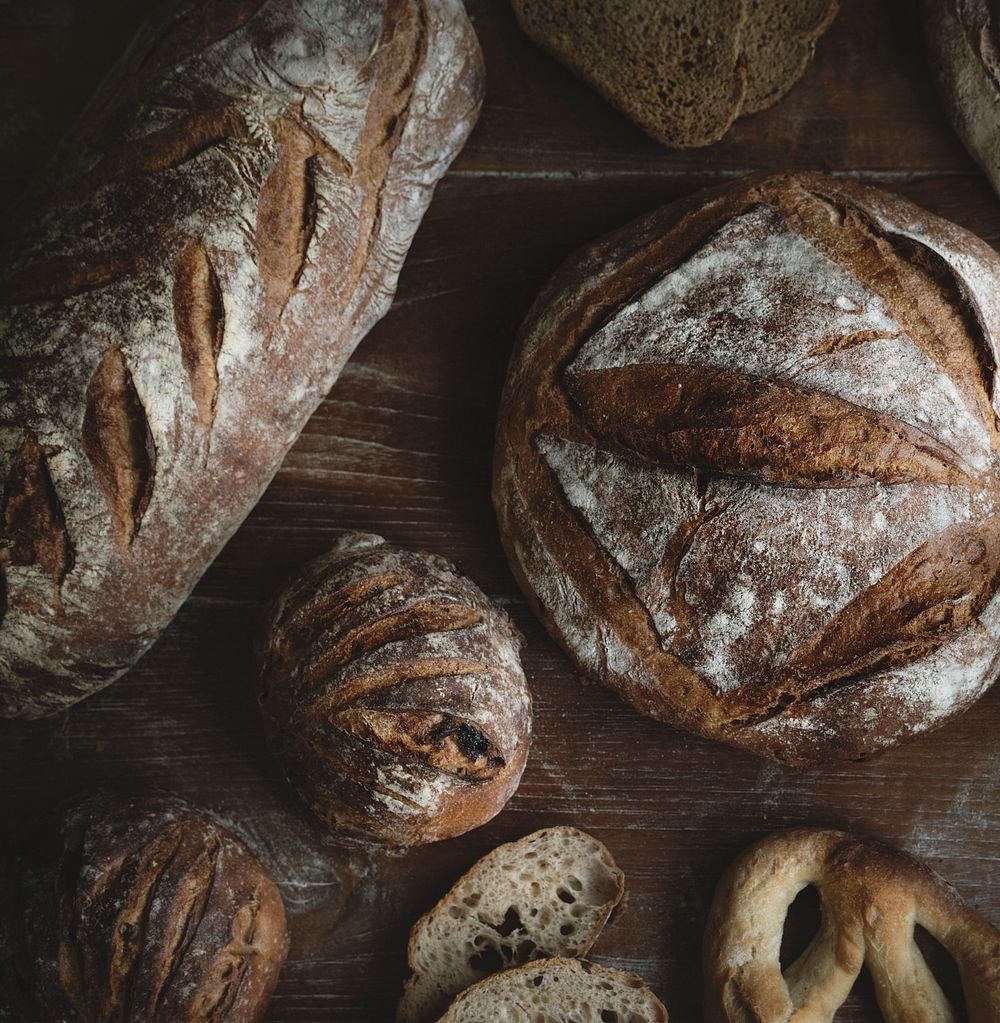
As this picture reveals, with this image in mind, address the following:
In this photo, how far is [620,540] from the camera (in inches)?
72.3

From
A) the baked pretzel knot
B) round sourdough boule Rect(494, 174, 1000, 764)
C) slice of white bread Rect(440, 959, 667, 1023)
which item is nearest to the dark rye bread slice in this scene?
round sourdough boule Rect(494, 174, 1000, 764)

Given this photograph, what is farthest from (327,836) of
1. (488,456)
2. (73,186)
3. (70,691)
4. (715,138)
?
(715,138)

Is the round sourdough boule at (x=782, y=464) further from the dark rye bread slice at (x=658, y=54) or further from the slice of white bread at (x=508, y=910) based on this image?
the slice of white bread at (x=508, y=910)

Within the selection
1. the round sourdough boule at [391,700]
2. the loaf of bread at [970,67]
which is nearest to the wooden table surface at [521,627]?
the loaf of bread at [970,67]

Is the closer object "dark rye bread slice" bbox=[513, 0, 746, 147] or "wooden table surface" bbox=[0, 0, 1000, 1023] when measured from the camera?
"dark rye bread slice" bbox=[513, 0, 746, 147]

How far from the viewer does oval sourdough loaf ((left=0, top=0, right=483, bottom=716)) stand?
1.75 meters

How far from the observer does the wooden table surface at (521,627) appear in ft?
7.04

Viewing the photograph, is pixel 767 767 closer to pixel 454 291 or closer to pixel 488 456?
pixel 488 456

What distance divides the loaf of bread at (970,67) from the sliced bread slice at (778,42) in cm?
24

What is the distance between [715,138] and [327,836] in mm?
1823

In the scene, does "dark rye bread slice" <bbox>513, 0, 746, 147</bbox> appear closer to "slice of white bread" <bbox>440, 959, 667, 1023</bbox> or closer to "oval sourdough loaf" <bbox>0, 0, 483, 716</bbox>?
"oval sourdough loaf" <bbox>0, 0, 483, 716</bbox>

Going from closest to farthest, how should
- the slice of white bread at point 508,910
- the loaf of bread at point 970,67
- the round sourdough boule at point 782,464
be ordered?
1. the round sourdough boule at point 782,464
2. the loaf of bread at point 970,67
3. the slice of white bread at point 508,910

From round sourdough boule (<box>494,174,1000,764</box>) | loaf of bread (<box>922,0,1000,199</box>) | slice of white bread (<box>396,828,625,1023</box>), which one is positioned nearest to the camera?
round sourdough boule (<box>494,174,1000,764</box>)

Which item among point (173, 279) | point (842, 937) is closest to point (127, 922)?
point (173, 279)
